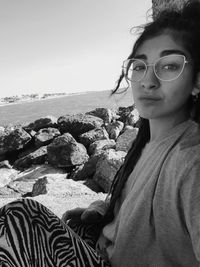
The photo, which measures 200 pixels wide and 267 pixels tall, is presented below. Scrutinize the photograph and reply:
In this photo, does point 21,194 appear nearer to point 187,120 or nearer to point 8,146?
point 8,146

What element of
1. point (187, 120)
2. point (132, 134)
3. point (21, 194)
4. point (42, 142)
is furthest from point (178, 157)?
point (42, 142)

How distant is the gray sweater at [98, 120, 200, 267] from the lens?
1.13 metres

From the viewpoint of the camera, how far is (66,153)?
377 inches

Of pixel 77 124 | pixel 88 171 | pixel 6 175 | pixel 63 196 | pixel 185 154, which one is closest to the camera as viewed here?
pixel 185 154

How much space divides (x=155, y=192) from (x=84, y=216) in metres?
0.73

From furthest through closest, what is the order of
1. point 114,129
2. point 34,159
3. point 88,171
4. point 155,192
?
point 114,129 → point 34,159 → point 88,171 → point 155,192

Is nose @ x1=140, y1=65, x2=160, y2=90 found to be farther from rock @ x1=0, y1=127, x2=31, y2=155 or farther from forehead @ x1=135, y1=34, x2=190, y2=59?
rock @ x1=0, y1=127, x2=31, y2=155

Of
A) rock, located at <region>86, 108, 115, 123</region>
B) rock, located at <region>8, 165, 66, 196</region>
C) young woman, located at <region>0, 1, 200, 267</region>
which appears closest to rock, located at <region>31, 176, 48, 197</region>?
rock, located at <region>8, 165, 66, 196</region>

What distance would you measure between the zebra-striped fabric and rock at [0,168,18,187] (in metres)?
8.46

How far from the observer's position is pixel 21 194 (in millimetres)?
7324

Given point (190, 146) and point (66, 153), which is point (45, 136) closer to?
point (66, 153)

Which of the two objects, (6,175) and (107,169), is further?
(6,175)

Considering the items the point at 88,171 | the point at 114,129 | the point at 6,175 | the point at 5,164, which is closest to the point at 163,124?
the point at 88,171

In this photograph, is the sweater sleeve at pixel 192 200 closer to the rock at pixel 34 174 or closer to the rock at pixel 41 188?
the rock at pixel 41 188
